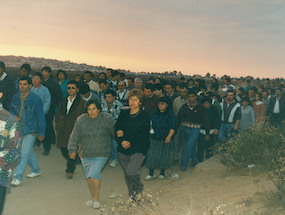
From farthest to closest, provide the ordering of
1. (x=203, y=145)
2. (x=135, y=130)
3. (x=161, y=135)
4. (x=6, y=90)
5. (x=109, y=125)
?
(x=203, y=145), (x=6, y=90), (x=161, y=135), (x=109, y=125), (x=135, y=130)

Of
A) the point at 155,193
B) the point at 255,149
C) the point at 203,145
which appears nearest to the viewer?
the point at 155,193

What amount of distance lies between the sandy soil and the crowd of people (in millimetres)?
323

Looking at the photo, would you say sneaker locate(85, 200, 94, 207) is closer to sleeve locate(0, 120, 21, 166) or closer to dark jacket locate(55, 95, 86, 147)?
dark jacket locate(55, 95, 86, 147)

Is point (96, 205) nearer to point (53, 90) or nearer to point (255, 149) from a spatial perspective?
point (255, 149)

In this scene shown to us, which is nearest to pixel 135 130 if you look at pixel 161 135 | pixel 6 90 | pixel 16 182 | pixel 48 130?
pixel 161 135

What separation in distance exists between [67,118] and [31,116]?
80 centimetres

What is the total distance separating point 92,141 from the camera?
21.2 feet

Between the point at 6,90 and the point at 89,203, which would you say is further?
the point at 6,90

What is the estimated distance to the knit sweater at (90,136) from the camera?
6449 millimetres

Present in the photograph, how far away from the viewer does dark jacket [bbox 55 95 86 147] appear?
8.05 metres

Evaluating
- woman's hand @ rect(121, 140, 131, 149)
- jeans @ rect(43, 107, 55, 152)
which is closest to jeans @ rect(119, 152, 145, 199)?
woman's hand @ rect(121, 140, 131, 149)

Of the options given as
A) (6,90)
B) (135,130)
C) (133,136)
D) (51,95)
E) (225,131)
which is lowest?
(225,131)

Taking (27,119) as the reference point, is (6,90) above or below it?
above

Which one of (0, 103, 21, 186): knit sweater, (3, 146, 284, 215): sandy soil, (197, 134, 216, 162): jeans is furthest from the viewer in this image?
(197, 134, 216, 162): jeans
